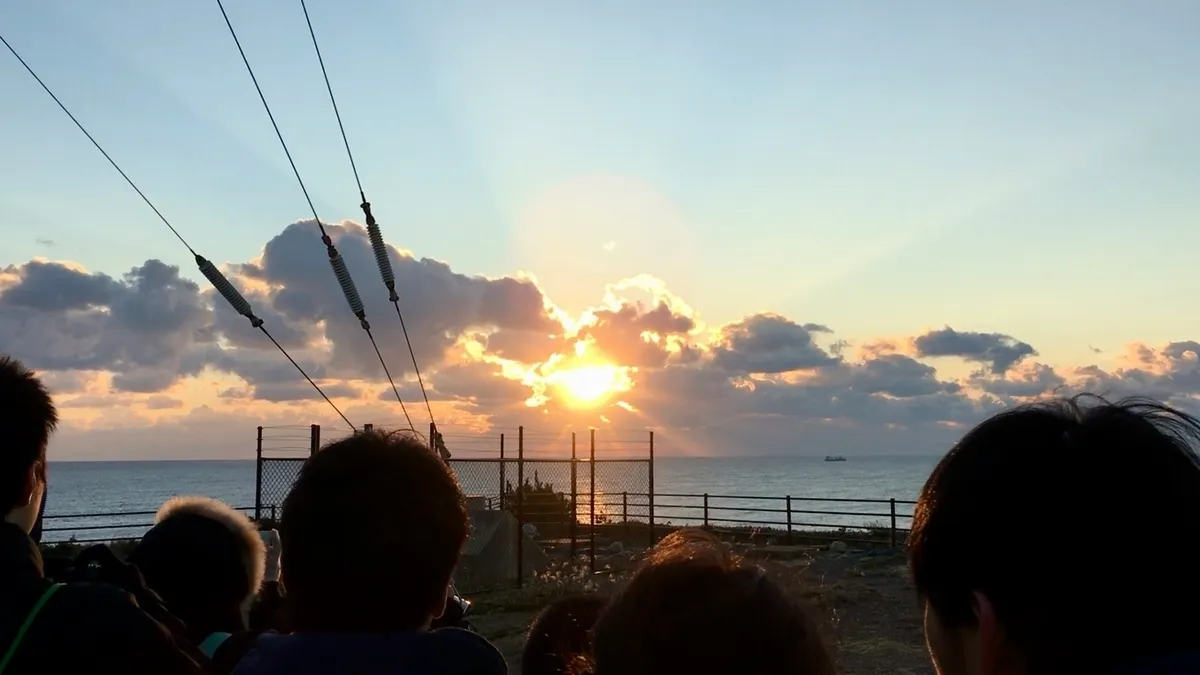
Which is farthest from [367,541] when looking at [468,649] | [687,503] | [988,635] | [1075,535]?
[687,503]

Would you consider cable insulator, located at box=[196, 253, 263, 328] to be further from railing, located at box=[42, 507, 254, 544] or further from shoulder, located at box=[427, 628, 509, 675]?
shoulder, located at box=[427, 628, 509, 675]

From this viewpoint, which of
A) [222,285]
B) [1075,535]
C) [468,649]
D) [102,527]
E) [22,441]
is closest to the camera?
[1075,535]

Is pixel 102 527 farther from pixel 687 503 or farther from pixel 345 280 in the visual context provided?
pixel 687 503

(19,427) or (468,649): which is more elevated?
(19,427)

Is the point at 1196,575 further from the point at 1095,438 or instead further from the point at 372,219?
the point at 372,219

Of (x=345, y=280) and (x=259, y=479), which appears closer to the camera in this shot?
(x=345, y=280)

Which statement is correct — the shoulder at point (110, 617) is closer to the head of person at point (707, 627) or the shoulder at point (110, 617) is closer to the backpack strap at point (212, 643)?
the backpack strap at point (212, 643)

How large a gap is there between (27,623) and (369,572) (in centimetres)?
66

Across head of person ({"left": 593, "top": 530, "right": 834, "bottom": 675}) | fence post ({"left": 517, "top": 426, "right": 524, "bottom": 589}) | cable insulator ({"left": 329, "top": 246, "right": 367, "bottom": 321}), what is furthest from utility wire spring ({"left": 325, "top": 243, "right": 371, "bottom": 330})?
fence post ({"left": 517, "top": 426, "right": 524, "bottom": 589})

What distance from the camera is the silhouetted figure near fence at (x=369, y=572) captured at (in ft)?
5.88

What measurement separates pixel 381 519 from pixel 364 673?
0.30m

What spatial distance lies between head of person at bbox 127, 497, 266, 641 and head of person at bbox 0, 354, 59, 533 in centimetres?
41

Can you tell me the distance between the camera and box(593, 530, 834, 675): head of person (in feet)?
4.40

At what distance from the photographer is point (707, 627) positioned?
135 centimetres
